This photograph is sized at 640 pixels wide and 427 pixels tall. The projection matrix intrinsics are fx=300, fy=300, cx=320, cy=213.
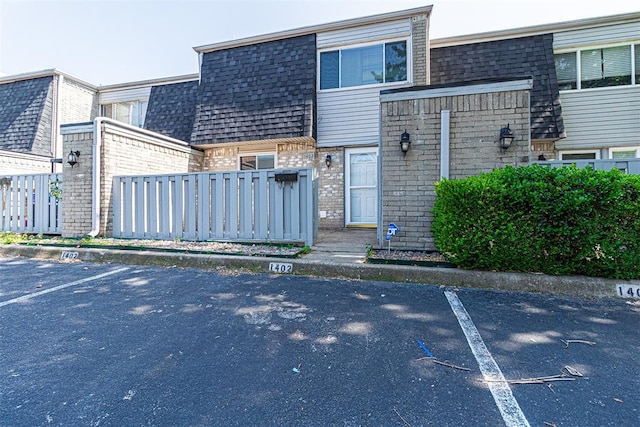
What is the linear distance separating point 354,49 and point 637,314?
8830 millimetres

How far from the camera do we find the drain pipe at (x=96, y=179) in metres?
6.44

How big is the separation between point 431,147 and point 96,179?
6.86 m

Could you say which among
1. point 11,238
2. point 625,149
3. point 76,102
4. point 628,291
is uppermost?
point 76,102

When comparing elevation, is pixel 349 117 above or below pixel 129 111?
below

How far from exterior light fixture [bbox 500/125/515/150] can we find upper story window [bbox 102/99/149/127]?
12.4 metres

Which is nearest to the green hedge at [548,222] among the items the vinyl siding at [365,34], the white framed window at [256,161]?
the vinyl siding at [365,34]

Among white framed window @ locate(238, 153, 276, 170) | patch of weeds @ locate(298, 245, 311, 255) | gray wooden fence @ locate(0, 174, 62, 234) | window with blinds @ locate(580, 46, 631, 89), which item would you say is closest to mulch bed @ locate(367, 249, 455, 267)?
patch of weeds @ locate(298, 245, 311, 255)

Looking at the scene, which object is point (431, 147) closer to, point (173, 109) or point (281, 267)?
point (281, 267)

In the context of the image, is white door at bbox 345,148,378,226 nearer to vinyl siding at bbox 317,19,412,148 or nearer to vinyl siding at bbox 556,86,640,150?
vinyl siding at bbox 317,19,412,148

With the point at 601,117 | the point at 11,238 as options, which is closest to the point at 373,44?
the point at 601,117

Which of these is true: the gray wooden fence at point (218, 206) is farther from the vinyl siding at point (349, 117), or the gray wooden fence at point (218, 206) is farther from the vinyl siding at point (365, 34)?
the vinyl siding at point (365, 34)

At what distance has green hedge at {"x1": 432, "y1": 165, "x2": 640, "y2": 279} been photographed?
3533 millimetres

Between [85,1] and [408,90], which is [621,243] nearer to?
[408,90]

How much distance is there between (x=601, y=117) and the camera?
859 centimetres
